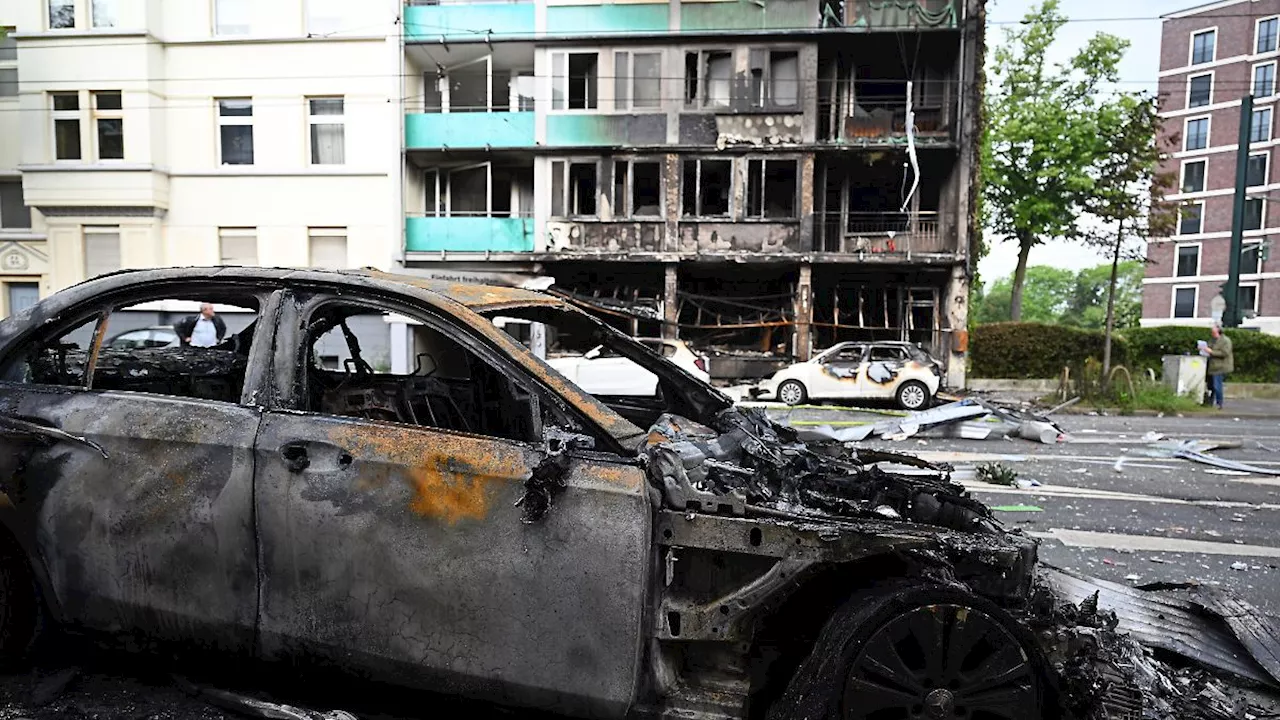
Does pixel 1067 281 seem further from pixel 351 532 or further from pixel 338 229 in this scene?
pixel 351 532

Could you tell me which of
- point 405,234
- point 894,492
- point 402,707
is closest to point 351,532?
point 402,707

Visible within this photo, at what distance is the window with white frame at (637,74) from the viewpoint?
65.0 ft

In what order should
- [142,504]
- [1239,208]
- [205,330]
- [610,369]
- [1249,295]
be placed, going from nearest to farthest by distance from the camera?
[142,504] < [205,330] < [610,369] < [1239,208] < [1249,295]

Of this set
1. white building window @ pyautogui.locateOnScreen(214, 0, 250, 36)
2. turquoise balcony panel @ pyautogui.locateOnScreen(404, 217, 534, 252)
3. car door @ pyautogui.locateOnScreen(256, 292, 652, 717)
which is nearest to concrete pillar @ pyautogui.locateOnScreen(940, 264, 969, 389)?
turquoise balcony panel @ pyautogui.locateOnScreen(404, 217, 534, 252)

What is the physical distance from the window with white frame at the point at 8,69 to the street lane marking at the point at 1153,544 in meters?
28.0

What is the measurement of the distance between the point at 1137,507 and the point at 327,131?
20.5 meters

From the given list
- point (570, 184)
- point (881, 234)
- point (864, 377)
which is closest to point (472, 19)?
point (570, 184)

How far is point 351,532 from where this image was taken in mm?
2209

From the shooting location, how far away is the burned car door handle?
2418 millimetres

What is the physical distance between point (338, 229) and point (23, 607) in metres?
19.2

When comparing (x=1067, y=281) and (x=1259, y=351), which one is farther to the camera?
(x=1067, y=281)

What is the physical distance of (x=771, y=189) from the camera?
68.2 ft

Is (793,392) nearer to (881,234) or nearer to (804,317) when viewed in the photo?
(804,317)

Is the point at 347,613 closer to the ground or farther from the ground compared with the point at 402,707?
farther from the ground
